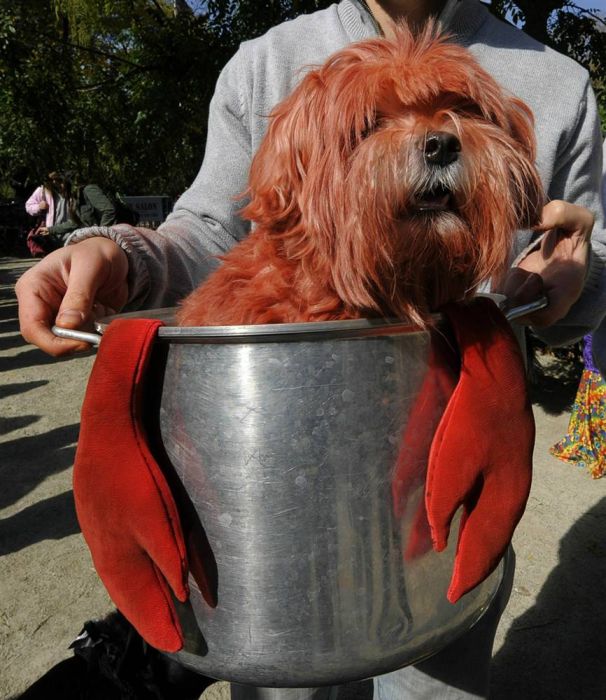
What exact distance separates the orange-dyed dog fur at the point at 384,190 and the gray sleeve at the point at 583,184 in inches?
9.2

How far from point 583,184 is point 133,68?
6.93 metres

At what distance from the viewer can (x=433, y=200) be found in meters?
1.14

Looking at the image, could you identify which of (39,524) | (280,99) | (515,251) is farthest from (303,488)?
(39,524)

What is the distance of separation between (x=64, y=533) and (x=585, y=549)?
3078mm

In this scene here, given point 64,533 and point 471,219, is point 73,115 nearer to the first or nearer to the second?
point 64,533

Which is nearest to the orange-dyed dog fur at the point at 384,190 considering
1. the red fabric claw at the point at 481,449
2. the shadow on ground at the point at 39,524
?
the red fabric claw at the point at 481,449

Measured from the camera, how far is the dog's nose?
1.08 meters

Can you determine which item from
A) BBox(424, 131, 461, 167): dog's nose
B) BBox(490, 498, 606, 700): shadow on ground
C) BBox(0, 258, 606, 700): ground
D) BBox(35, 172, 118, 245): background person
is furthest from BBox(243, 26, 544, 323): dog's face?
BBox(35, 172, 118, 245): background person

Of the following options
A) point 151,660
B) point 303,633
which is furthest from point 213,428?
point 151,660

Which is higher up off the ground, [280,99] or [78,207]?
[280,99]

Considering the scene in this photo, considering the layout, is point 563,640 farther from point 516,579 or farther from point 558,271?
point 558,271

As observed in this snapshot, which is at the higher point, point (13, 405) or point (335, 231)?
point (335, 231)

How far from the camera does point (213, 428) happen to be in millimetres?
938

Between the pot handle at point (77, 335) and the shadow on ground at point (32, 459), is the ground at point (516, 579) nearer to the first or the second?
the shadow on ground at point (32, 459)
